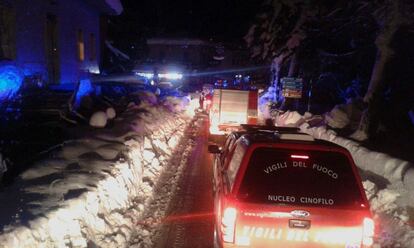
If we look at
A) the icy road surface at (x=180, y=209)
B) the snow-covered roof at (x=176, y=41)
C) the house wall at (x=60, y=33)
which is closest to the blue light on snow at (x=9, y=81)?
the house wall at (x=60, y=33)

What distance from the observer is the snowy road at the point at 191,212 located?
7.36 m

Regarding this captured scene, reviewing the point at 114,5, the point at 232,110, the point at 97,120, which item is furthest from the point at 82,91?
the point at 114,5

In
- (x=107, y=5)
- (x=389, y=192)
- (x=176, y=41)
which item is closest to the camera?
(x=389, y=192)

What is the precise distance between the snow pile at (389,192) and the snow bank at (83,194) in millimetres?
4676

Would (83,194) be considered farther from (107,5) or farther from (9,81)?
(107,5)

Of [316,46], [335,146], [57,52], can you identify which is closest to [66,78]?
[57,52]

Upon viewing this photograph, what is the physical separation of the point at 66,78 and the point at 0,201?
1434cm

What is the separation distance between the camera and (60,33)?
19.7 meters

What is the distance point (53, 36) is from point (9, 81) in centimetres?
683

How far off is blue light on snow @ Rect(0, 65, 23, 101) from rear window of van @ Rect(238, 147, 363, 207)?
9.77 m

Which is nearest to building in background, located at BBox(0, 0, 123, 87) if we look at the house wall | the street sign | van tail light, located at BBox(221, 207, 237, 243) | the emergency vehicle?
the house wall

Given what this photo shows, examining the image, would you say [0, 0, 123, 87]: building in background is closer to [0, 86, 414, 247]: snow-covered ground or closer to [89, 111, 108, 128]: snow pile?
[89, 111, 108, 128]: snow pile

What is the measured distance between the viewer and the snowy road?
7355 millimetres

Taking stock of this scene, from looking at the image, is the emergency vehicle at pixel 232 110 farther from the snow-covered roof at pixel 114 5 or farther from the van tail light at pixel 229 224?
the van tail light at pixel 229 224
